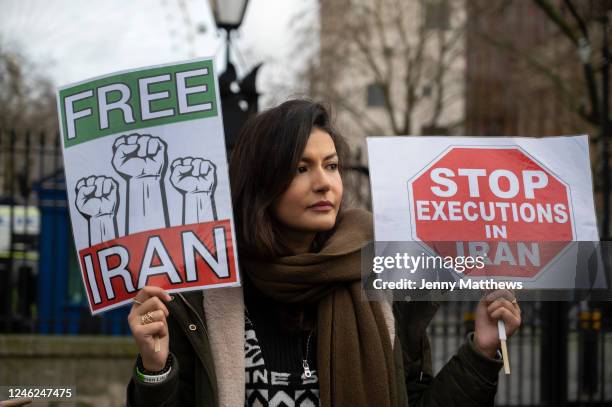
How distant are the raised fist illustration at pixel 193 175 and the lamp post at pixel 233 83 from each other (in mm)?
4357

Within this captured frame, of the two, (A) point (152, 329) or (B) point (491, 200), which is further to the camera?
(B) point (491, 200)

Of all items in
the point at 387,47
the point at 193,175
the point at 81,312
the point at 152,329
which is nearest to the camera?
the point at 152,329

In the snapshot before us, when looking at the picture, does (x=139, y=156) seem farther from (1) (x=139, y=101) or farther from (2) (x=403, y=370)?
(2) (x=403, y=370)

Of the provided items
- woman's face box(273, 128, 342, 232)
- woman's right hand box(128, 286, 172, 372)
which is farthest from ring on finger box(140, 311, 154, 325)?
woman's face box(273, 128, 342, 232)

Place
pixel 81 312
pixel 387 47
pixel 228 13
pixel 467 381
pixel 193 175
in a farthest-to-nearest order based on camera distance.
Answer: pixel 387 47
pixel 81 312
pixel 228 13
pixel 193 175
pixel 467 381

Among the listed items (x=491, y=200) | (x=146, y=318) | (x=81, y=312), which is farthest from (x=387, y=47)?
(x=146, y=318)

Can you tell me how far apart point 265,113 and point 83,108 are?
1.83ft

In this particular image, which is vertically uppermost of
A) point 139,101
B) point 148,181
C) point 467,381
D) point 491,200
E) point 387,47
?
point 387,47

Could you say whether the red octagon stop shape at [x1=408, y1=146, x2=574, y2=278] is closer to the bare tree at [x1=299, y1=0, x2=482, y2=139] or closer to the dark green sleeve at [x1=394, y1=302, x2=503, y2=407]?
the dark green sleeve at [x1=394, y1=302, x2=503, y2=407]

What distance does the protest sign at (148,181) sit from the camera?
2486 millimetres

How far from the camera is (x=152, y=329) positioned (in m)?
2.27

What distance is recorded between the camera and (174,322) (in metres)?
2.51

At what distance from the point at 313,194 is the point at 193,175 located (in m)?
0.36

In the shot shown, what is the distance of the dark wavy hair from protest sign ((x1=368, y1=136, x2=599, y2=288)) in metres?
0.22
